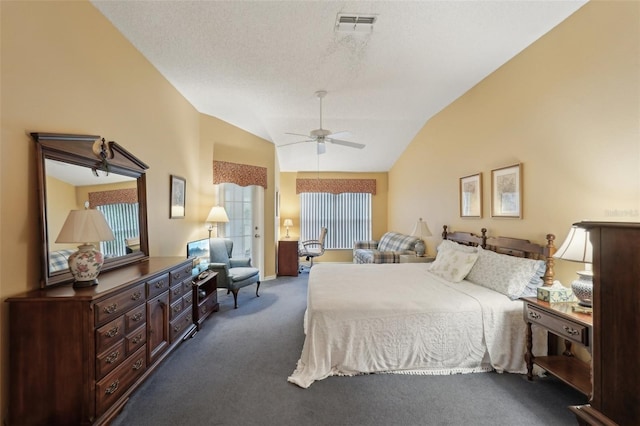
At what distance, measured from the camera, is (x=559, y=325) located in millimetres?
1939

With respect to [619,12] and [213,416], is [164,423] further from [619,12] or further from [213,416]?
[619,12]

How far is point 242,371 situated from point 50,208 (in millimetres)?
1860

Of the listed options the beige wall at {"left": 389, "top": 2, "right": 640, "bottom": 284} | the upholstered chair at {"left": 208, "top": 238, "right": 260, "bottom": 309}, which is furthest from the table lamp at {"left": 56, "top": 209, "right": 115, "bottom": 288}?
the beige wall at {"left": 389, "top": 2, "right": 640, "bottom": 284}

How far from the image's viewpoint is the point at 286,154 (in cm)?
625

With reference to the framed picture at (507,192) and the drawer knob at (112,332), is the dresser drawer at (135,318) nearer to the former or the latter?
the drawer knob at (112,332)

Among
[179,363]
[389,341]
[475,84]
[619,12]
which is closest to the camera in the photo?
[619,12]

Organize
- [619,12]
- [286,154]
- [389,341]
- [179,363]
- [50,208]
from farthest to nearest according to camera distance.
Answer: [286,154] → [179,363] → [389,341] → [619,12] → [50,208]

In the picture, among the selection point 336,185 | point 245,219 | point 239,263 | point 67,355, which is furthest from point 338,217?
point 67,355

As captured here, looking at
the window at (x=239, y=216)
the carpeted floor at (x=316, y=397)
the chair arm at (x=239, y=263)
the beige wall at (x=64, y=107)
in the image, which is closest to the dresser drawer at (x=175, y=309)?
the carpeted floor at (x=316, y=397)

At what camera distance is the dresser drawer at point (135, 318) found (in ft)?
6.30

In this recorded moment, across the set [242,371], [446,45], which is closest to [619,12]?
[446,45]

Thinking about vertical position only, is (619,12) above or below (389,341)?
above

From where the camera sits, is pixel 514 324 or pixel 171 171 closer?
pixel 514 324

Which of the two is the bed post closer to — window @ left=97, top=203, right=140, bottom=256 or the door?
window @ left=97, top=203, right=140, bottom=256
